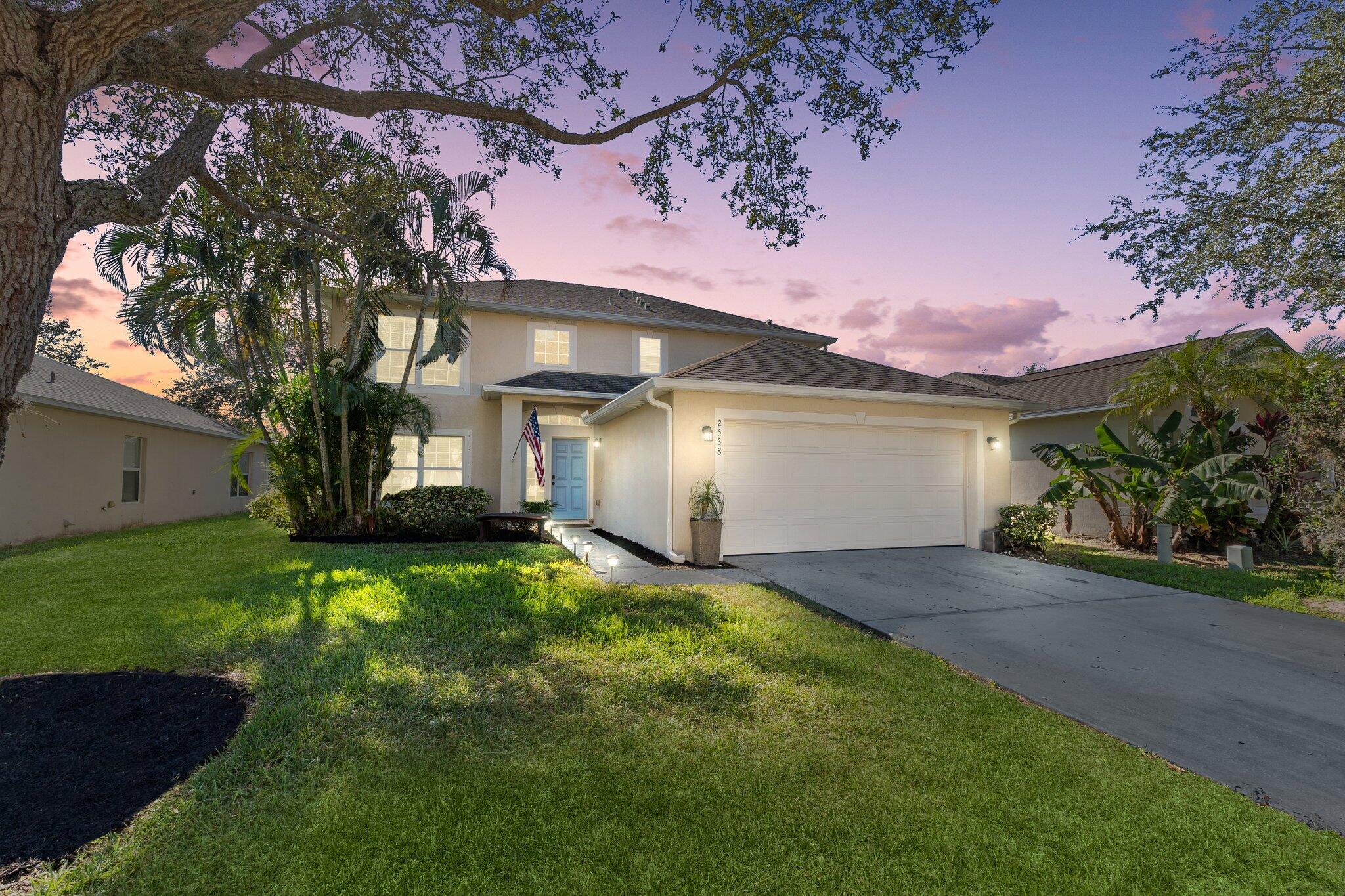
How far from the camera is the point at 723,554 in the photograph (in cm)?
920

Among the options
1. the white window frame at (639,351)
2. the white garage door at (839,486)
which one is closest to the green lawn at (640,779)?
the white garage door at (839,486)

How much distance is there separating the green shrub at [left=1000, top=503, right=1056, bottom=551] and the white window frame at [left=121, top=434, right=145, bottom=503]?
19284mm

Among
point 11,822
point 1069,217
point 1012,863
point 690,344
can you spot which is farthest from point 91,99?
point 1069,217

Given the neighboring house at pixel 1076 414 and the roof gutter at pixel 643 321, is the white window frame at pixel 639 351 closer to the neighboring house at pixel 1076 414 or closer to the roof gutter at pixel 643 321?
the roof gutter at pixel 643 321

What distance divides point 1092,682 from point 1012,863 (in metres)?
2.56

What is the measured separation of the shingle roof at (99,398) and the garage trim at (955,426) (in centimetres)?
1321

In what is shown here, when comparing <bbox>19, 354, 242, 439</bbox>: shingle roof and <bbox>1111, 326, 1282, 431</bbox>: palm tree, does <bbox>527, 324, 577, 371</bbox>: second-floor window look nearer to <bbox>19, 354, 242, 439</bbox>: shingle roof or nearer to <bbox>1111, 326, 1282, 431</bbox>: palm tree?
<bbox>19, 354, 242, 439</bbox>: shingle roof

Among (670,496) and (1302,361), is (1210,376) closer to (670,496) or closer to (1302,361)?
(1302,361)

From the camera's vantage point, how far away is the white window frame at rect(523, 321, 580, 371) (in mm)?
14086

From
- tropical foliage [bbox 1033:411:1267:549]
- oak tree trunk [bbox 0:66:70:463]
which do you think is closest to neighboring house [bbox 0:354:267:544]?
oak tree trunk [bbox 0:66:70:463]

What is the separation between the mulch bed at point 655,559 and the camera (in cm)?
847

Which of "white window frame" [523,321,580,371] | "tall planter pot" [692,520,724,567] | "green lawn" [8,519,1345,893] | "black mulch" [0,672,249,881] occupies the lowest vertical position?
"black mulch" [0,672,249,881]

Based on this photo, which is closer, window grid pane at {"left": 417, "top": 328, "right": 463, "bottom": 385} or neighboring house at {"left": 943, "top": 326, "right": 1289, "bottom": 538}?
neighboring house at {"left": 943, "top": 326, "right": 1289, "bottom": 538}

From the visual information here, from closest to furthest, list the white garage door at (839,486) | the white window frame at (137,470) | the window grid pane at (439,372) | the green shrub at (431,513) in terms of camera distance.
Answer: the white garage door at (839,486)
the green shrub at (431,513)
the window grid pane at (439,372)
the white window frame at (137,470)
